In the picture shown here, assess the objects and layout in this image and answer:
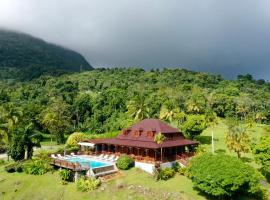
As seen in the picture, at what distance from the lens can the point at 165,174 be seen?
4212 centimetres

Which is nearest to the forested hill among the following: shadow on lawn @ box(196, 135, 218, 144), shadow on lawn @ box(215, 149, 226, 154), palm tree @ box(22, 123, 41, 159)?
shadow on lawn @ box(196, 135, 218, 144)

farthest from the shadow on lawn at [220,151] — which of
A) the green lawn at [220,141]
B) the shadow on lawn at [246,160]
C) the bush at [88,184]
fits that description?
the bush at [88,184]

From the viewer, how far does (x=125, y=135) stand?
177ft

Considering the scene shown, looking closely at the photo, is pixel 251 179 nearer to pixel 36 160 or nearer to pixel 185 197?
pixel 185 197

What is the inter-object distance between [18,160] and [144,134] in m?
21.3

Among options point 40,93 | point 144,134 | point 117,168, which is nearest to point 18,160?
point 117,168

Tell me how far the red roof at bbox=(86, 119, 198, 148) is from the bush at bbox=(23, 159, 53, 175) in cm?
1020

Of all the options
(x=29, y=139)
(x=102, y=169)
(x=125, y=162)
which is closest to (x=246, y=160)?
(x=125, y=162)

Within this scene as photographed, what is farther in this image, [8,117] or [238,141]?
[8,117]

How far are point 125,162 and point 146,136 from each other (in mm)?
6093

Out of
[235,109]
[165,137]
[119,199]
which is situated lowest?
[119,199]

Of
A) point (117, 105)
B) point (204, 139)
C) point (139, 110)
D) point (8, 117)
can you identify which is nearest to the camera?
point (8, 117)

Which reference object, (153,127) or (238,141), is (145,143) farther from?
(238,141)

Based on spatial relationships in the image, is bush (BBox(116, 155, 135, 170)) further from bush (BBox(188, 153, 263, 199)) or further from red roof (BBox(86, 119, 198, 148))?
bush (BBox(188, 153, 263, 199))
